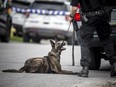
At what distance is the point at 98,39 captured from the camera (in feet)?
32.2

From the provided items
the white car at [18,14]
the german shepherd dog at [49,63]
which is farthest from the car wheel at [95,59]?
the white car at [18,14]

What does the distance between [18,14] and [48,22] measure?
6530 millimetres

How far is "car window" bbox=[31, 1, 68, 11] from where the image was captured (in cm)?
2203

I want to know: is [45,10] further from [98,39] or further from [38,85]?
[38,85]

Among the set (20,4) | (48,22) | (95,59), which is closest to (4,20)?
(48,22)

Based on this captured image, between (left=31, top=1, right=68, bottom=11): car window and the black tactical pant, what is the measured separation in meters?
12.7

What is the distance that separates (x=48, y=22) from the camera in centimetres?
2144

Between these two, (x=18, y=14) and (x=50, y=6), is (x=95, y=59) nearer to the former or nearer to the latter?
(x=50, y=6)

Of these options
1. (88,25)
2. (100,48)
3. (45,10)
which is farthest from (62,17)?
(88,25)

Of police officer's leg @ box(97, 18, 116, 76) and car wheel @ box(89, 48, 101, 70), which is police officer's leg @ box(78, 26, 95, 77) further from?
car wheel @ box(89, 48, 101, 70)

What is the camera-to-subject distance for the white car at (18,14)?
2732 cm

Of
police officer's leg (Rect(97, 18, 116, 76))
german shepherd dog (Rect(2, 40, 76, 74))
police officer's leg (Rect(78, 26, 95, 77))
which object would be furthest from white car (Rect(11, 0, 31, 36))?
police officer's leg (Rect(78, 26, 95, 77))

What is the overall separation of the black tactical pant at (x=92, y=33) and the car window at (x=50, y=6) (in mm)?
12738

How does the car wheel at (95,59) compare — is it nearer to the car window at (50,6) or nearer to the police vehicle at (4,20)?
the police vehicle at (4,20)
